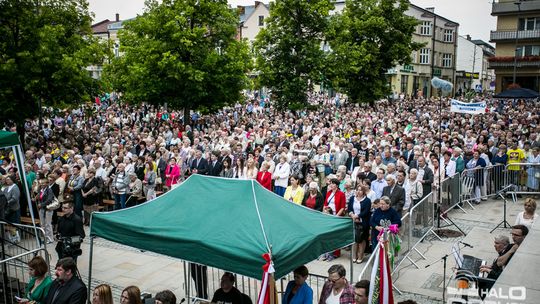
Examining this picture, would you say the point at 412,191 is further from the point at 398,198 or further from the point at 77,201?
the point at 77,201

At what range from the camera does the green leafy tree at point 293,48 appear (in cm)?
3155

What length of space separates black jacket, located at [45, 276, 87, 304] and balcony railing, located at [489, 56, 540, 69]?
62.5m

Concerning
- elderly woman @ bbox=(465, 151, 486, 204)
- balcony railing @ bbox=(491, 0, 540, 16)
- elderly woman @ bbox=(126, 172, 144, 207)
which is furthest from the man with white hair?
balcony railing @ bbox=(491, 0, 540, 16)

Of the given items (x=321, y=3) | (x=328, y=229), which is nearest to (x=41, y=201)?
(x=328, y=229)

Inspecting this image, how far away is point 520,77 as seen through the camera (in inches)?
2367

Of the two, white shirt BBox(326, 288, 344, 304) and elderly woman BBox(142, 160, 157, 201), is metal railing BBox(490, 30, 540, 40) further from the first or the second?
white shirt BBox(326, 288, 344, 304)

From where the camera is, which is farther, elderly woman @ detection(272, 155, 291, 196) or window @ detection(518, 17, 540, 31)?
window @ detection(518, 17, 540, 31)

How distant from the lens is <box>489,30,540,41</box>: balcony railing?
56.9 meters

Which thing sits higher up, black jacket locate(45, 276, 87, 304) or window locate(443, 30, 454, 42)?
window locate(443, 30, 454, 42)

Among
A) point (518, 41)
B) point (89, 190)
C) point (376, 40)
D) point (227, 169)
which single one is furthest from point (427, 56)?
point (89, 190)

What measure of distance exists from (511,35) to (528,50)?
305cm

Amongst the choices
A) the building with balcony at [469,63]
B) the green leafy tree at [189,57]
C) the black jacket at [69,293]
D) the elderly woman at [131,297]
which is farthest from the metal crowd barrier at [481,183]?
the building with balcony at [469,63]

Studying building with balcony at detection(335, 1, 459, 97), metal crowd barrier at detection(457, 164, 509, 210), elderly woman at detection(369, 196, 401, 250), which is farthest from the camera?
building with balcony at detection(335, 1, 459, 97)

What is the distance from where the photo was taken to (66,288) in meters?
6.21
